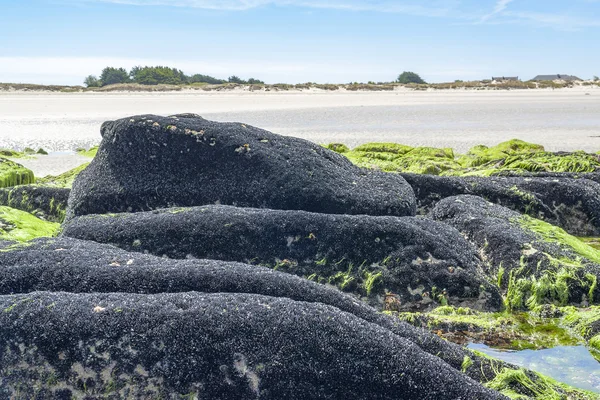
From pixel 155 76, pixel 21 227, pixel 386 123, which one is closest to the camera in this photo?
pixel 21 227

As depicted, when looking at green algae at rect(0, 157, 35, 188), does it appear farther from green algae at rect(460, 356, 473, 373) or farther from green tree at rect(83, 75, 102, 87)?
green tree at rect(83, 75, 102, 87)

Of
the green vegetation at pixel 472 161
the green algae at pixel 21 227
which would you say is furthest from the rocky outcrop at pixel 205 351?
the green vegetation at pixel 472 161

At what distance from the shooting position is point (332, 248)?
12.8 feet

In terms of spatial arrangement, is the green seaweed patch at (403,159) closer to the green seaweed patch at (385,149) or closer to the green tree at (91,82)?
the green seaweed patch at (385,149)

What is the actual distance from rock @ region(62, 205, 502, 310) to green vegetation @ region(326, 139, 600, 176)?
4.42 metres

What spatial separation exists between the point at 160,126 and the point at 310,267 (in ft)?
6.88

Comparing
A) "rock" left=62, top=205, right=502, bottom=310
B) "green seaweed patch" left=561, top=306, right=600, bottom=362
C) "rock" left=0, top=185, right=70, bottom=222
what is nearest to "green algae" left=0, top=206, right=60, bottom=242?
"rock" left=62, top=205, right=502, bottom=310

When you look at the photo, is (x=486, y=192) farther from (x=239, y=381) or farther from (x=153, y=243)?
(x=239, y=381)

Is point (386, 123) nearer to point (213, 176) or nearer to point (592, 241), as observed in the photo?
point (592, 241)

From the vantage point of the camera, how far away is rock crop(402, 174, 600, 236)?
5855mm

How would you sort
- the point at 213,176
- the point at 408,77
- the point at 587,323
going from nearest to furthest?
the point at 587,323
the point at 213,176
the point at 408,77

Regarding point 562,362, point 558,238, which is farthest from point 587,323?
point 558,238

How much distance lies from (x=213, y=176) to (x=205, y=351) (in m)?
2.85

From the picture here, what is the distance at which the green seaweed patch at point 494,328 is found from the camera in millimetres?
3260
